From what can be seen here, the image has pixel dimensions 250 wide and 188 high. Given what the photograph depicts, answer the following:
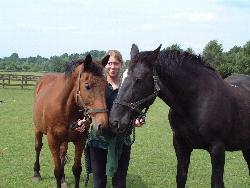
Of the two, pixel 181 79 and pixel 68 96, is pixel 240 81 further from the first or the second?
pixel 68 96

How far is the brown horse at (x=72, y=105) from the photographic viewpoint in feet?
15.1

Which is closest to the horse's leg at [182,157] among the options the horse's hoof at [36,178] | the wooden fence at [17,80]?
the horse's hoof at [36,178]

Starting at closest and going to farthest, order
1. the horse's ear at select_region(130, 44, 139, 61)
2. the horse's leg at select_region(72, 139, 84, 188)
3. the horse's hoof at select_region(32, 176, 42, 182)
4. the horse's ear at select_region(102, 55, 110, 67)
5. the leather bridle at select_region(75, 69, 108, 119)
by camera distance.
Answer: the horse's ear at select_region(130, 44, 139, 61) < the leather bridle at select_region(75, 69, 108, 119) < the horse's ear at select_region(102, 55, 110, 67) < the horse's leg at select_region(72, 139, 84, 188) < the horse's hoof at select_region(32, 176, 42, 182)

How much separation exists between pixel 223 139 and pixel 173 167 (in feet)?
11.9

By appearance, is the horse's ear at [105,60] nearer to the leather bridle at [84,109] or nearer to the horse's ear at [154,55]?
the leather bridle at [84,109]

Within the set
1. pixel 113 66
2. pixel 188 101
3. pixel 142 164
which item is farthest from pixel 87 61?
pixel 142 164

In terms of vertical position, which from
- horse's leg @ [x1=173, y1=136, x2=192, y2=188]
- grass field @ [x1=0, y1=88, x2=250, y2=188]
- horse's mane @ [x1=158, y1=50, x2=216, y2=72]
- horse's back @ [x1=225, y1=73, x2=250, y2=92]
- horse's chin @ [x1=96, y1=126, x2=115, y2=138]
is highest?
horse's mane @ [x1=158, y1=50, x2=216, y2=72]

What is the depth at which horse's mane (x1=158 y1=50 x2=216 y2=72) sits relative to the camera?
4470mm

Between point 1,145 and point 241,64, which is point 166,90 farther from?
point 241,64

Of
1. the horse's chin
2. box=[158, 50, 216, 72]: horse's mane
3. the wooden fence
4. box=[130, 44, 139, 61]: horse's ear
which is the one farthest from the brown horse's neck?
the wooden fence

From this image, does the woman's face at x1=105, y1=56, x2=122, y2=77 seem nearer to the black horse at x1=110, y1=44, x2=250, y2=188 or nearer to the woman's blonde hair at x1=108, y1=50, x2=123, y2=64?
the woman's blonde hair at x1=108, y1=50, x2=123, y2=64

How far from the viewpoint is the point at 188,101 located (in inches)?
182

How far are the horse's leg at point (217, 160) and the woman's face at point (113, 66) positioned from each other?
1416mm

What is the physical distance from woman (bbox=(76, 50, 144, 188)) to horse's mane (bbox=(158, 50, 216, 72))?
567 mm
